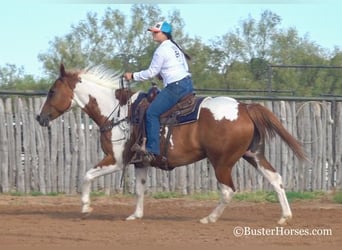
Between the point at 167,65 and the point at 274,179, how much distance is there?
2.08 metres

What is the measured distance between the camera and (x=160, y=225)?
10.1m

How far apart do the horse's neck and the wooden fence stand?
9.71 feet

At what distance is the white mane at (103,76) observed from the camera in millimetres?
11008

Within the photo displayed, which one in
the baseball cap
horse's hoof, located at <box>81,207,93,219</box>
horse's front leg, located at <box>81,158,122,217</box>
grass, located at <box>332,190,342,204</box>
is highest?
the baseball cap

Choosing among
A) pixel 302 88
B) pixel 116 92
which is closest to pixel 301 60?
pixel 302 88

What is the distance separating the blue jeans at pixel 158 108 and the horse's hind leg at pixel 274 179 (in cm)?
126

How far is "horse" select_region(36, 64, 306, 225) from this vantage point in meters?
10.2

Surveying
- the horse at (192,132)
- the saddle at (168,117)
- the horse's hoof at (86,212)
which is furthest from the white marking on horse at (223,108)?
the horse's hoof at (86,212)

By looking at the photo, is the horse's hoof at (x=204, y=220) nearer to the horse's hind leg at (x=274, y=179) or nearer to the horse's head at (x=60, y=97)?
the horse's hind leg at (x=274, y=179)

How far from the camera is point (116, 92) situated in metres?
10.9

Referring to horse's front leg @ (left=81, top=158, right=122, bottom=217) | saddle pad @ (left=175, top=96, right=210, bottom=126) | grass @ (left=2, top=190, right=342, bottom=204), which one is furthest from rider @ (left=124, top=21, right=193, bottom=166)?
Answer: grass @ (left=2, top=190, right=342, bottom=204)

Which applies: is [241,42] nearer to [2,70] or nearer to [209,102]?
[2,70]

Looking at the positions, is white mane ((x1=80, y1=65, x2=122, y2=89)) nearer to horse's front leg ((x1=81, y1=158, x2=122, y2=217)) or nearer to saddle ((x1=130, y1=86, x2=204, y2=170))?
saddle ((x1=130, y1=86, x2=204, y2=170))

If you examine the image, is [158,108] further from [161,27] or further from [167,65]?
[161,27]
